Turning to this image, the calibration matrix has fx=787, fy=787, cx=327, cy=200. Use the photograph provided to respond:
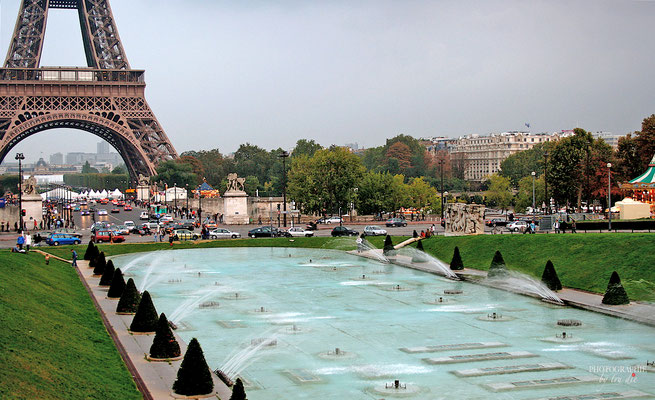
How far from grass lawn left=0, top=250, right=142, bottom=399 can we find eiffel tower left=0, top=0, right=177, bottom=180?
103 meters

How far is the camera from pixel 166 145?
439ft

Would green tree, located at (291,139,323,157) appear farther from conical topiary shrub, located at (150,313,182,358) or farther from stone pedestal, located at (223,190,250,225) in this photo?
conical topiary shrub, located at (150,313,182,358)

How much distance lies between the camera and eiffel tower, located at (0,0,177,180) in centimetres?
12962

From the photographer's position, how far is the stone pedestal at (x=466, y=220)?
5428 cm

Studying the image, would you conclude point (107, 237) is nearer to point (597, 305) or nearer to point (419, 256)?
point (419, 256)

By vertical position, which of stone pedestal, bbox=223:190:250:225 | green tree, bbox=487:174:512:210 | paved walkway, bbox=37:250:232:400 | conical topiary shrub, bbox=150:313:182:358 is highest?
green tree, bbox=487:174:512:210

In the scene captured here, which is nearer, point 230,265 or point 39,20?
point 230,265

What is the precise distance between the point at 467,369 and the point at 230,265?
93.9 feet

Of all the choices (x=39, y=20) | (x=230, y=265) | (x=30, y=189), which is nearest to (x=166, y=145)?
(x=39, y=20)

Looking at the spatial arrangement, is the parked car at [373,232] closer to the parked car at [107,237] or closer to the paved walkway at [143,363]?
the parked car at [107,237]

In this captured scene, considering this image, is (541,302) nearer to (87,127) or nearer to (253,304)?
(253,304)

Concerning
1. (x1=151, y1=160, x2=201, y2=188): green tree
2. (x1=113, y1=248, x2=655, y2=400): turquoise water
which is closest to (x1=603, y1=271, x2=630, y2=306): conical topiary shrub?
(x1=113, y1=248, x2=655, y2=400): turquoise water

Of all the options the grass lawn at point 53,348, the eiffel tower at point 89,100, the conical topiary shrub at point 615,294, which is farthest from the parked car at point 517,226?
the eiffel tower at point 89,100

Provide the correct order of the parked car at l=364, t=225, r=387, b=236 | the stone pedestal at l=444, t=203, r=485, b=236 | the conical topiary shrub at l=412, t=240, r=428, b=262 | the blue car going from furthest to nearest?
the parked car at l=364, t=225, r=387, b=236, the blue car, the stone pedestal at l=444, t=203, r=485, b=236, the conical topiary shrub at l=412, t=240, r=428, b=262
